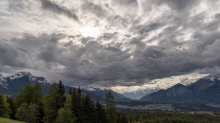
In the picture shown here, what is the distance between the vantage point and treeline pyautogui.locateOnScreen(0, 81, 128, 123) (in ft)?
178

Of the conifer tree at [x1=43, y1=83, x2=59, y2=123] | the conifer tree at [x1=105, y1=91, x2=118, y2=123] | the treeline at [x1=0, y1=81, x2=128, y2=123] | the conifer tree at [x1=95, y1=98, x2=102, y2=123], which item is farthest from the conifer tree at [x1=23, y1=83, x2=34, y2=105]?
the conifer tree at [x1=105, y1=91, x2=118, y2=123]

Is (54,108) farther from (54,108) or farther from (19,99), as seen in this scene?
(19,99)

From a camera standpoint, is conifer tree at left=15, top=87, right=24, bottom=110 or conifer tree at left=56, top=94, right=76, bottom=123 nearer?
conifer tree at left=56, top=94, right=76, bottom=123

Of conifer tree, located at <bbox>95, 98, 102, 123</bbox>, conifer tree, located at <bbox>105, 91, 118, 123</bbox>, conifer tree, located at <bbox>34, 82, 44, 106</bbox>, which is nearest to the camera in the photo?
conifer tree, located at <bbox>34, 82, 44, 106</bbox>

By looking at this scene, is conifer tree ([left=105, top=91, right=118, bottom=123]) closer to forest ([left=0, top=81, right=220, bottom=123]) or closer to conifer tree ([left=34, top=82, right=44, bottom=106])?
forest ([left=0, top=81, right=220, bottom=123])

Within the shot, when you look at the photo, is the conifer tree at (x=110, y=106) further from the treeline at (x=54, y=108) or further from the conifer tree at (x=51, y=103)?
the conifer tree at (x=51, y=103)

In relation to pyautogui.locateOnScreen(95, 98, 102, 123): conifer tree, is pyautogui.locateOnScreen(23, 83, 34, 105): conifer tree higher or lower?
higher

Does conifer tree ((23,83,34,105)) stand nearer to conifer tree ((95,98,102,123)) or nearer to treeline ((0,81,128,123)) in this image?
treeline ((0,81,128,123))

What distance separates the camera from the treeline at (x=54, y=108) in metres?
54.4

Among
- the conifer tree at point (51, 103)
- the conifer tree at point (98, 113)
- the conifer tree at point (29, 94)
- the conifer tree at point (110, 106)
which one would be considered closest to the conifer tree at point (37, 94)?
the conifer tree at point (29, 94)

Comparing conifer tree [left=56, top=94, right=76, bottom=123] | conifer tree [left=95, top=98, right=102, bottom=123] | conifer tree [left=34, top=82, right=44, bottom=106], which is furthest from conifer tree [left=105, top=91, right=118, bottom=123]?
conifer tree [left=34, top=82, right=44, bottom=106]

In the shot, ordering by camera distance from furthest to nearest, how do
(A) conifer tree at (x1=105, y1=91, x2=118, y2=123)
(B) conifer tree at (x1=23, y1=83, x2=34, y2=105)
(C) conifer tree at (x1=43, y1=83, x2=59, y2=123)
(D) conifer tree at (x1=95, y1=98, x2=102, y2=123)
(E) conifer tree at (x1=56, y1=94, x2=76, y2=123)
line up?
(D) conifer tree at (x1=95, y1=98, x2=102, y2=123)
(A) conifer tree at (x1=105, y1=91, x2=118, y2=123)
(B) conifer tree at (x1=23, y1=83, x2=34, y2=105)
(C) conifer tree at (x1=43, y1=83, x2=59, y2=123)
(E) conifer tree at (x1=56, y1=94, x2=76, y2=123)

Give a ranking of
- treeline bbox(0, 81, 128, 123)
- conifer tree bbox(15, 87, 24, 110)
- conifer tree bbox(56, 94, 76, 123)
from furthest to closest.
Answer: conifer tree bbox(15, 87, 24, 110)
treeline bbox(0, 81, 128, 123)
conifer tree bbox(56, 94, 76, 123)

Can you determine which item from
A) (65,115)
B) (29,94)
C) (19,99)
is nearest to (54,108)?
(65,115)
